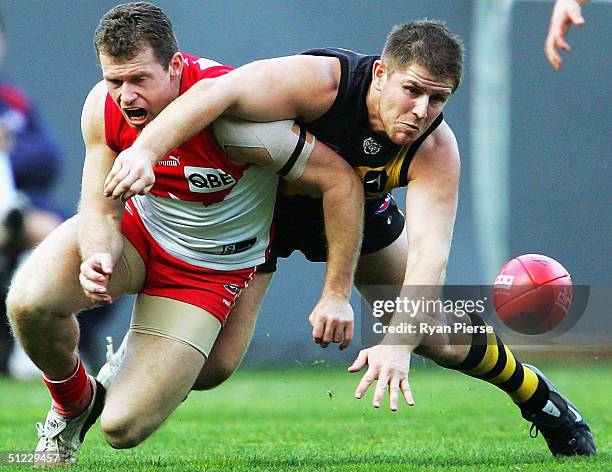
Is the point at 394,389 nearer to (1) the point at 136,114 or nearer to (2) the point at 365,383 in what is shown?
(2) the point at 365,383

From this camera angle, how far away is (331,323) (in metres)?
4.57

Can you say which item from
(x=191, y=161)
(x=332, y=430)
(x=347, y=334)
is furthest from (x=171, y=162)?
(x=332, y=430)

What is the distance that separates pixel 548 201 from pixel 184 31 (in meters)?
3.93

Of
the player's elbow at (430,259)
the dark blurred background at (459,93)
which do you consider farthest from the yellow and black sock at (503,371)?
the dark blurred background at (459,93)

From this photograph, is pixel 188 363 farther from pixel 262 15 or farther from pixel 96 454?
pixel 262 15

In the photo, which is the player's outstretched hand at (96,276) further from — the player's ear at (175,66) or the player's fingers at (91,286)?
the player's ear at (175,66)

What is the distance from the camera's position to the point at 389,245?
550 cm

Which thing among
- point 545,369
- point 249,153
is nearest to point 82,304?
point 249,153

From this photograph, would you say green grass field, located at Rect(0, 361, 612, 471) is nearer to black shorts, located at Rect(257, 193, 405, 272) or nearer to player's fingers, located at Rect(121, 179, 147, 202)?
black shorts, located at Rect(257, 193, 405, 272)

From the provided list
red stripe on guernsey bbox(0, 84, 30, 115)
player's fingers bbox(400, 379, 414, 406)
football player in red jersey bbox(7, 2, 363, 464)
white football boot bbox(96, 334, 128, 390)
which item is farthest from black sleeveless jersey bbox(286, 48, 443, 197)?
red stripe on guernsey bbox(0, 84, 30, 115)

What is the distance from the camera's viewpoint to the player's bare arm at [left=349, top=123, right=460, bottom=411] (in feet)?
14.1

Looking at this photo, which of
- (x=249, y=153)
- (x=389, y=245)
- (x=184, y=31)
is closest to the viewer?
(x=249, y=153)

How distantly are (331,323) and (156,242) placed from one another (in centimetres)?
99

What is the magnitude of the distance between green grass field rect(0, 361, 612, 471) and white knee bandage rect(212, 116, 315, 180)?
1.27 meters
